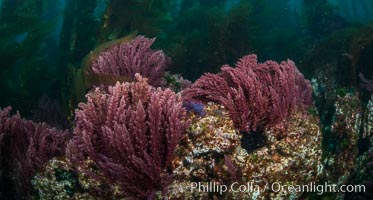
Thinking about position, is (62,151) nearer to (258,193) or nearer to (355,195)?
(258,193)

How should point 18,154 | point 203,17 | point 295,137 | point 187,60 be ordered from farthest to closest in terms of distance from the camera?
1. point 203,17
2. point 187,60
3. point 18,154
4. point 295,137

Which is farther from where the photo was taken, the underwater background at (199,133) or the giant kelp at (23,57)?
the giant kelp at (23,57)

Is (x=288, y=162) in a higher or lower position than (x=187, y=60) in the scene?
lower

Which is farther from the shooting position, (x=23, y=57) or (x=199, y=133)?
(x=23, y=57)

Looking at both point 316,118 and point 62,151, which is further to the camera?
point 316,118

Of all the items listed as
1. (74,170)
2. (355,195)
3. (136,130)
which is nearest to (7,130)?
(74,170)

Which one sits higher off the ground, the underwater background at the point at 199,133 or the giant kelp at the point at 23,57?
the giant kelp at the point at 23,57

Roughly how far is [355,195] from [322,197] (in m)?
0.53

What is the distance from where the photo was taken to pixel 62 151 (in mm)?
3674

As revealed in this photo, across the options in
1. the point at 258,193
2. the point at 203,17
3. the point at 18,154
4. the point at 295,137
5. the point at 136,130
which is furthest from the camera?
the point at 203,17

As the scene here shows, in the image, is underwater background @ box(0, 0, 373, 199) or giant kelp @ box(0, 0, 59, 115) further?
giant kelp @ box(0, 0, 59, 115)

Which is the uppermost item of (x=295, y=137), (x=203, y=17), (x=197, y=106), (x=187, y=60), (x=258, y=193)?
(x=203, y=17)

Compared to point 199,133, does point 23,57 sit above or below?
above

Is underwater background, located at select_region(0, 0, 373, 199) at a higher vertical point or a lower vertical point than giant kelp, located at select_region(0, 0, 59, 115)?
lower
